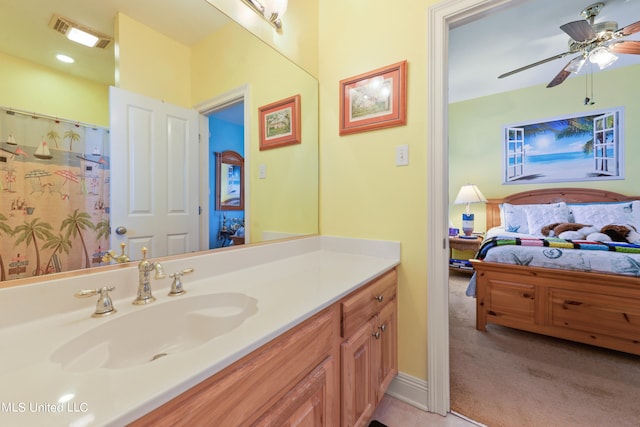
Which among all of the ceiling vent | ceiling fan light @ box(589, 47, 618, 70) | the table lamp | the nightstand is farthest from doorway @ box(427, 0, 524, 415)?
the table lamp

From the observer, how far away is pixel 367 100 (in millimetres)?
1532

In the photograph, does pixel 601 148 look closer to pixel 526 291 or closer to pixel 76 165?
pixel 526 291

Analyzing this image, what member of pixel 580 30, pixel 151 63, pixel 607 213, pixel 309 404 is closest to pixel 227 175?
pixel 151 63

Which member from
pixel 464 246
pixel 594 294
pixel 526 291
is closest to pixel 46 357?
pixel 526 291

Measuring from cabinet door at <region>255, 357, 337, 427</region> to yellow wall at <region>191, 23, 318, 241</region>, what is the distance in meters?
0.75

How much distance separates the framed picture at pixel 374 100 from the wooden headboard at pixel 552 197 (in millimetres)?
3204

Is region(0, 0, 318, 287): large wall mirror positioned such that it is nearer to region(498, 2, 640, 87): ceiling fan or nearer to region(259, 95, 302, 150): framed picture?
region(259, 95, 302, 150): framed picture

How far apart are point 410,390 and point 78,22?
207cm

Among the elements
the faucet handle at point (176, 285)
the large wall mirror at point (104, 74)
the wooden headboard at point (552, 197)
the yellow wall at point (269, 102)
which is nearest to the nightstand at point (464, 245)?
the wooden headboard at point (552, 197)

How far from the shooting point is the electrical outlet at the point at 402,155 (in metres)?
1.40

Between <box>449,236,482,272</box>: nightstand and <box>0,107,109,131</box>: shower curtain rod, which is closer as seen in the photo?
<box>0,107,109,131</box>: shower curtain rod

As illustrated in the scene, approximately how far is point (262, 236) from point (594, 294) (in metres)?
2.35

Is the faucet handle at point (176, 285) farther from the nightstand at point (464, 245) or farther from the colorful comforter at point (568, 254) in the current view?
the nightstand at point (464, 245)

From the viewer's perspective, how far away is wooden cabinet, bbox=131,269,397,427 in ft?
1.63
